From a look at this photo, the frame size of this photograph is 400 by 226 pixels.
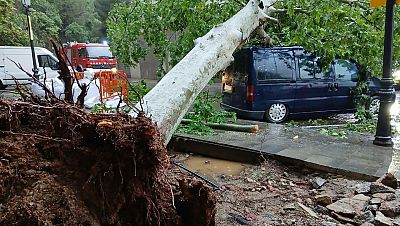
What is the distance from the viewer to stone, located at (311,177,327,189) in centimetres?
430

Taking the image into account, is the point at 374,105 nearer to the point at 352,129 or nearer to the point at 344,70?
the point at 344,70

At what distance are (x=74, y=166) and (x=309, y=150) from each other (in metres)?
4.26

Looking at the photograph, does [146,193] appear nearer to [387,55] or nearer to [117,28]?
[387,55]

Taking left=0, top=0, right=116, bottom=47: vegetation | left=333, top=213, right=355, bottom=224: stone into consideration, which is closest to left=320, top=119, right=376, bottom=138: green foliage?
left=333, top=213, right=355, bottom=224: stone

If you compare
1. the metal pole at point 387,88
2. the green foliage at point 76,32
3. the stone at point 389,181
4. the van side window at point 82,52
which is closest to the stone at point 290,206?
the stone at point 389,181

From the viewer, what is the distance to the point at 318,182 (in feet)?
14.4

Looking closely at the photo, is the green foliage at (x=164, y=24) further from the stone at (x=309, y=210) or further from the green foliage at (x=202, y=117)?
the stone at (x=309, y=210)

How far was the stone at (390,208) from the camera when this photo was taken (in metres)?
3.24

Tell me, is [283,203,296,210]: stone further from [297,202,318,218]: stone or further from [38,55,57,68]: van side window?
[38,55,57,68]: van side window

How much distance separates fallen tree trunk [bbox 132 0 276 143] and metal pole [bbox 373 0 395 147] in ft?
6.68

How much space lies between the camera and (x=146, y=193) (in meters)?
1.96

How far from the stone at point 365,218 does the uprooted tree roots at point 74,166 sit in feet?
7.20

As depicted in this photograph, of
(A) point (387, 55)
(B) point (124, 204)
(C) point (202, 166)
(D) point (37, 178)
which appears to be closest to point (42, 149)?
(D) point (37, 178)

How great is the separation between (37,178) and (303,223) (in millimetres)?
2514
